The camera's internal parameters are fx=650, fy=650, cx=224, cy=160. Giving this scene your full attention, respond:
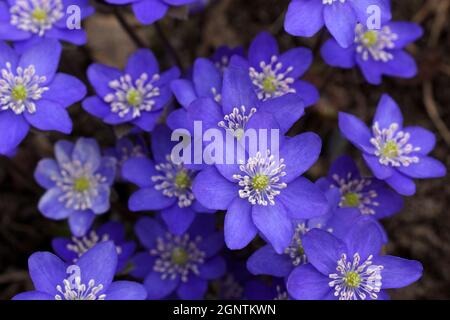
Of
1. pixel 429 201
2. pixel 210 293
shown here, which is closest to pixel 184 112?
pixel 210 293

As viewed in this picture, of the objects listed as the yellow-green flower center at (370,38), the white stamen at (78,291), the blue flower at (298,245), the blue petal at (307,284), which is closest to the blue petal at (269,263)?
the blue flower at (298,245)

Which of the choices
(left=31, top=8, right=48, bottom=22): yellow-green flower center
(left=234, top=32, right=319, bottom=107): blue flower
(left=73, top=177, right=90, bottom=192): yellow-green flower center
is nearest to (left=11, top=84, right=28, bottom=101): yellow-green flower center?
(left=31, top=8, right=48, bottom=22): yellow-green flower center

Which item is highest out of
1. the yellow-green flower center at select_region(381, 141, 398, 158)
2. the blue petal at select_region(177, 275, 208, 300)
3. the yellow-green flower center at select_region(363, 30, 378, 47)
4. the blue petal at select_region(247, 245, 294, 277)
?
the yellow-green flower center at select_region(363, 30, 378, 47)

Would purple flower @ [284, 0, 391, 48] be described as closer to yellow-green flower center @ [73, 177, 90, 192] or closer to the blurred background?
the blurred background

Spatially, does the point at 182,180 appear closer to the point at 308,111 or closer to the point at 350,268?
the point at 350,268

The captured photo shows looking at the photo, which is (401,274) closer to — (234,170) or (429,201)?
(234,170)
